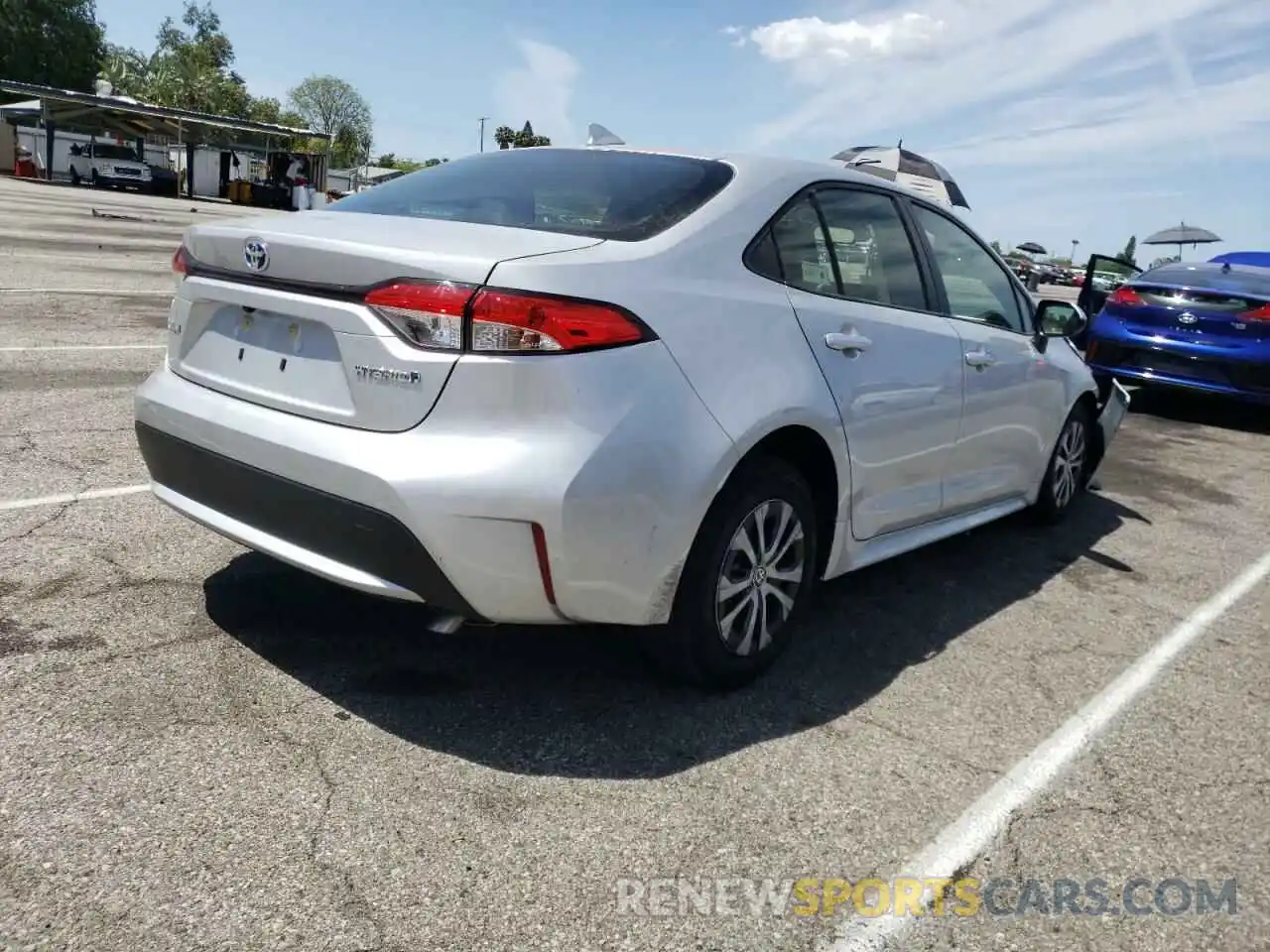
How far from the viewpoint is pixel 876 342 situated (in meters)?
3.56

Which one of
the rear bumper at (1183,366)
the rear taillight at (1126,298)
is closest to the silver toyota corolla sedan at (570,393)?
the rear bumper at (1183,366)

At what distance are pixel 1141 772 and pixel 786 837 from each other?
121 centimetres

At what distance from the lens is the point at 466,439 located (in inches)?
102

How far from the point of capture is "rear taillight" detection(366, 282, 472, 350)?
102 inches

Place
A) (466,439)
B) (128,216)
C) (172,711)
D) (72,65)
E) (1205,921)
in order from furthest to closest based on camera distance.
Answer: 1. (72,65)
2. (128,216)
3. (172,711)
4. (466,439)
5. (1205,921)

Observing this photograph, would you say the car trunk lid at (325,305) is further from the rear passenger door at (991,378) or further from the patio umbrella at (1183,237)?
the patio umbrella at (1183,237)

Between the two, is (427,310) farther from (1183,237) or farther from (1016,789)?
(1183,237)

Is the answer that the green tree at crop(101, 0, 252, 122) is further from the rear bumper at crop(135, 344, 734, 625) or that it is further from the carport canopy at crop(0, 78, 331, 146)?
the rear bumper at crop(135, 344, 734, 625)

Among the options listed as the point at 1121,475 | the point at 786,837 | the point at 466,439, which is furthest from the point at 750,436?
the point at 1121,475

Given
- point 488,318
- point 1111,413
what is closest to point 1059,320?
point 1111,413

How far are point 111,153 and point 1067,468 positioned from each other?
45226mm

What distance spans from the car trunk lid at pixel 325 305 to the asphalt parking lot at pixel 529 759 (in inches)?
33.4

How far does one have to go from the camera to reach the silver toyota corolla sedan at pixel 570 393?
258cm

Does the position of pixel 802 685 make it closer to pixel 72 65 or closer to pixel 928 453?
pixel 928 453
